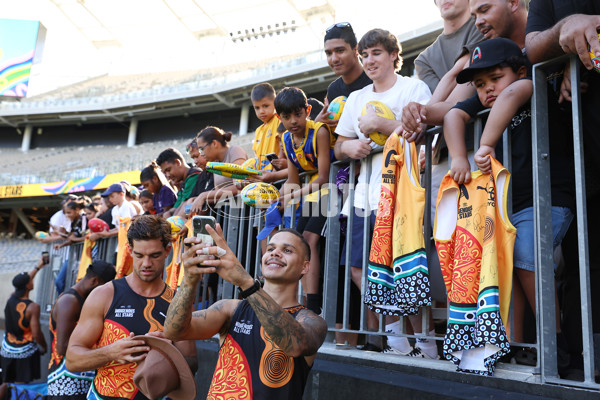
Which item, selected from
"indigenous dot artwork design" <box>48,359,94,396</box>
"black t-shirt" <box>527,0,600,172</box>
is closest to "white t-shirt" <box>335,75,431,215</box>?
"black t-shirt" <box>527,0,600,172</box>

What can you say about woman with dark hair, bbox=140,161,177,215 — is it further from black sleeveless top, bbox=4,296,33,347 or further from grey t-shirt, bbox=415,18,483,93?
grey t-shirt, bbox=415,18,483,93

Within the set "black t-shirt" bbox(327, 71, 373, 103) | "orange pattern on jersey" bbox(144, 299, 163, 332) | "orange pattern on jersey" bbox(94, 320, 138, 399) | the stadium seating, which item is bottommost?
"orange pattern on jersey" bbox(94, 320, 138, 399)

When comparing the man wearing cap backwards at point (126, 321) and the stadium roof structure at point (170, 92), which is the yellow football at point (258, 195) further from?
the stadium roof structure at point (170, 92)

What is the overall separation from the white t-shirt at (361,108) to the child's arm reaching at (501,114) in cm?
97

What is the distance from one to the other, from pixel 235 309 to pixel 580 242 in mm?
1682

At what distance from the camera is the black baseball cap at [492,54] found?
283cm

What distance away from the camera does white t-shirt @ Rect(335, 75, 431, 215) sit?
3.66 meters

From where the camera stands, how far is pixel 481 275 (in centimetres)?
254

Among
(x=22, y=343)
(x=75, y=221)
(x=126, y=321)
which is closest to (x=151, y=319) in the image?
(x=126, y=321)

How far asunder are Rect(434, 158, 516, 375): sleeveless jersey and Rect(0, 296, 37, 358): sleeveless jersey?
25.7 feet

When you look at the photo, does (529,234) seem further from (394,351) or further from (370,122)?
(370,122)

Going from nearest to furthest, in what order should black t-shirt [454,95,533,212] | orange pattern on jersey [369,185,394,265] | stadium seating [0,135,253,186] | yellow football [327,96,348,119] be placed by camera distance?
black t-shirt [454,95,533,212] → orange pattern on jersey [369,185,394,265] → yellow football [327,96,348,119] → stadium seating [0,135,253,186]

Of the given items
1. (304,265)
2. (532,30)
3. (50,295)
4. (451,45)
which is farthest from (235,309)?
(50,295)

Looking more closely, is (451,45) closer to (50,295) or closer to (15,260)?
(50,295)
